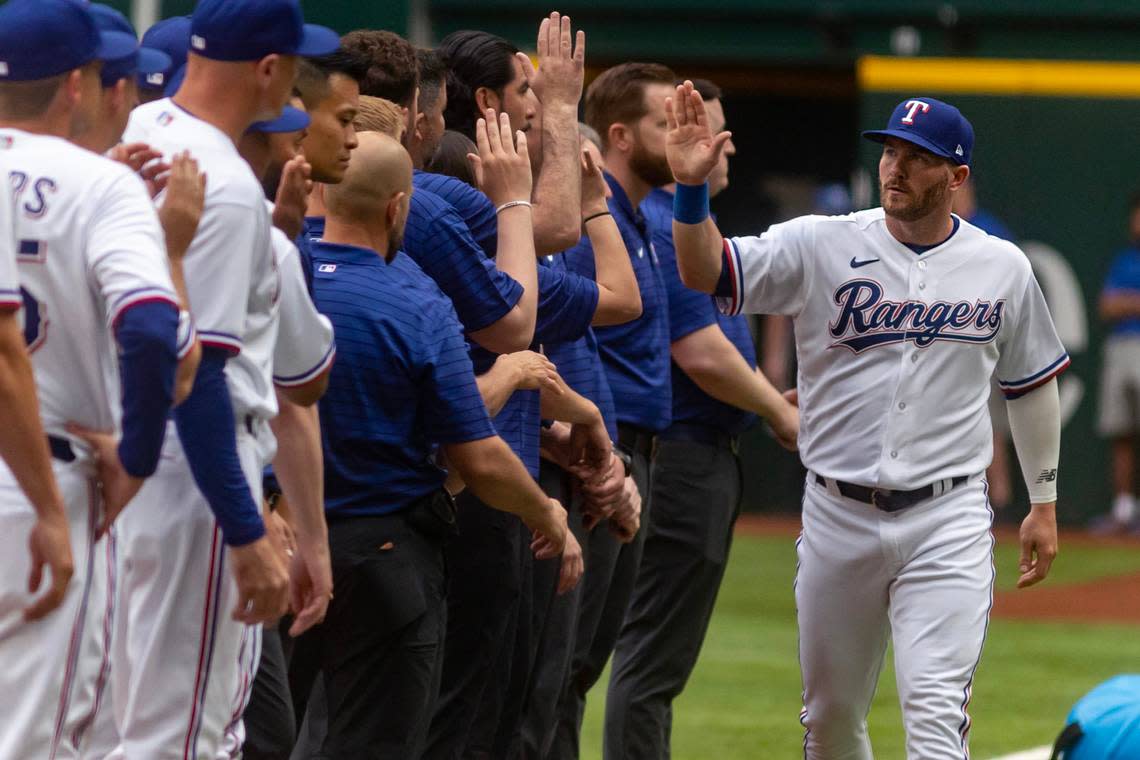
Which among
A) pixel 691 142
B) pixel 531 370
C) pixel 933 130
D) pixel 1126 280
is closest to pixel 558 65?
pixel 691 142

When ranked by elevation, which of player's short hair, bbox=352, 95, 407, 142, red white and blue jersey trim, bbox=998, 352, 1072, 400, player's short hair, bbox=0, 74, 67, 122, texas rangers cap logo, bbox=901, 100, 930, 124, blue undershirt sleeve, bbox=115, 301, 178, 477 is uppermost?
player's short hair, bbox=0, 74, 67, 122

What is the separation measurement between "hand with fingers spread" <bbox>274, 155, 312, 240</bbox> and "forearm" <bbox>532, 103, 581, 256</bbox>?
120 centimetres

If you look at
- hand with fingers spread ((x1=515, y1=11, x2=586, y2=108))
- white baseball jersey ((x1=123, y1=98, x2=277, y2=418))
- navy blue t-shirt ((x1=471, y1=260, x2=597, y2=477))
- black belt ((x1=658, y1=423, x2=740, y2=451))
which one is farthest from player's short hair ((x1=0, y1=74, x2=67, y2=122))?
black belt ((x1=658, y1=423, x2=740, y2=451))

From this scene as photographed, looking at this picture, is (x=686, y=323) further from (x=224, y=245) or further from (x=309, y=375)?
(x=224, y=245)

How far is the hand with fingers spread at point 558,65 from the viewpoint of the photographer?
5250 millimetres

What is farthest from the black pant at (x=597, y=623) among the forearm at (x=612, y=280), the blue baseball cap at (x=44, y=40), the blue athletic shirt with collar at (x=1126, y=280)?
the blue athletic shirt with collar at (x=1126, y=280)

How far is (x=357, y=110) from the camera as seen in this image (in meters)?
4.32

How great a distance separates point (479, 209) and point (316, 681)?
53.7 inches

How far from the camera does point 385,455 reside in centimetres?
439

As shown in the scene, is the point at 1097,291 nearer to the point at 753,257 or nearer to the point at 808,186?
the point at 808,186

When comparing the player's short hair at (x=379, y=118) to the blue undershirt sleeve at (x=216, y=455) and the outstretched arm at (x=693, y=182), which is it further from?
the blue undershirt sleeve at (x=216, y=455)

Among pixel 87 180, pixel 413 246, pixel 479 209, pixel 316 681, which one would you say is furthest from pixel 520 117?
pixel 87 180

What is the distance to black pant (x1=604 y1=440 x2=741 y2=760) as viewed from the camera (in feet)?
20.0

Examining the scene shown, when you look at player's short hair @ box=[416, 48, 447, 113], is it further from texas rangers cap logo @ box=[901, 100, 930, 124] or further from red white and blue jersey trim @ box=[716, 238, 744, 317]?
texas rangers cap logo @ box=[901, 100, 930, 124]
